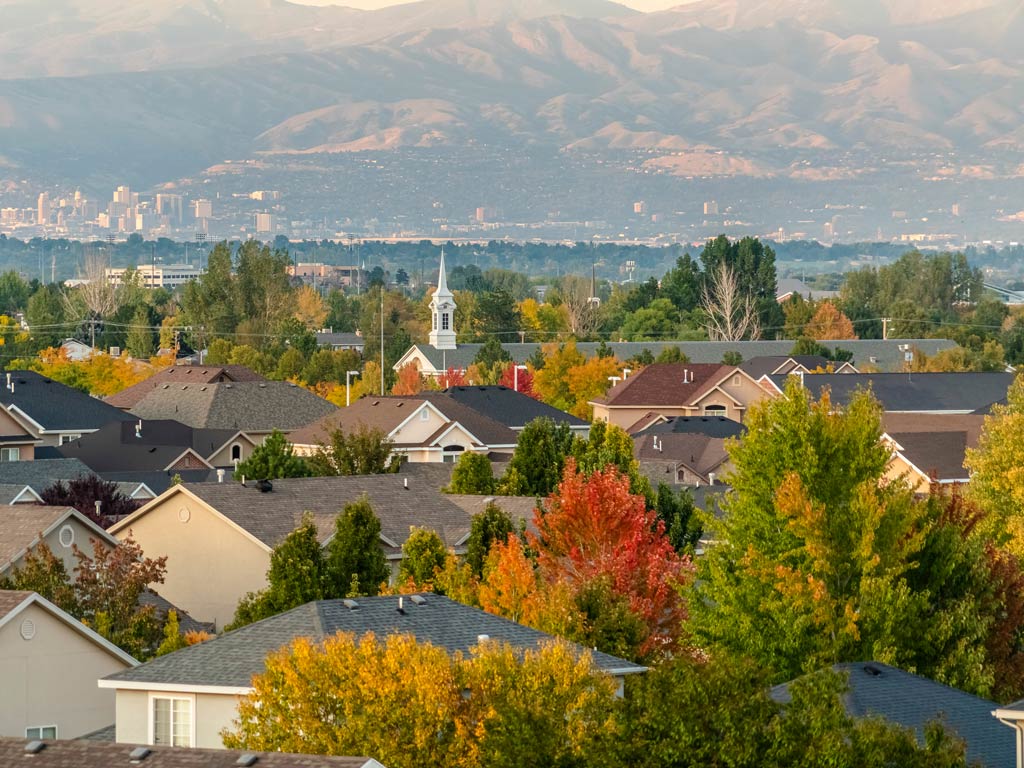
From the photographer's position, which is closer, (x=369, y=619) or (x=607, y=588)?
(x=369, y=619)

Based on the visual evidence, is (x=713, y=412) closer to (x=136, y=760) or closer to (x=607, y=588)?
(x=607, y=588)

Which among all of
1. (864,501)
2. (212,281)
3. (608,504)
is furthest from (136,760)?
(212,281)

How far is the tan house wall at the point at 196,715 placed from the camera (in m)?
29.9

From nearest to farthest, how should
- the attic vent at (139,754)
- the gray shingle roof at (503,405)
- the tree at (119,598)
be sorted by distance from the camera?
the attic vent at (139,754) → the tree at (119,598) → the gray shingle roof at (503,405)

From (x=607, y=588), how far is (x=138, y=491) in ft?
114

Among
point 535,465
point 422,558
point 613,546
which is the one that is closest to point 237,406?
point 535,465

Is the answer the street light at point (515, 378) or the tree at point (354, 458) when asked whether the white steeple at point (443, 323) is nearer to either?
the street light at point (515, 378)

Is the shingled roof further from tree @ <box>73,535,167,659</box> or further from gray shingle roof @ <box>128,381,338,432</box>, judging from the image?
gray shingle roof @ <box>128,381,338,432</box>

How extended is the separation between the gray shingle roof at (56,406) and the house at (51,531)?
4571 centimetres

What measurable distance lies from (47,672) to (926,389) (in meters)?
85.7

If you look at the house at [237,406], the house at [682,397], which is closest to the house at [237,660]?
the house at [237,406]

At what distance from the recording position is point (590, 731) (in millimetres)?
26594

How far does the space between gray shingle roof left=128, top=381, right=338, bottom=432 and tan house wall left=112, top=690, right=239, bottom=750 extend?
7215 cm

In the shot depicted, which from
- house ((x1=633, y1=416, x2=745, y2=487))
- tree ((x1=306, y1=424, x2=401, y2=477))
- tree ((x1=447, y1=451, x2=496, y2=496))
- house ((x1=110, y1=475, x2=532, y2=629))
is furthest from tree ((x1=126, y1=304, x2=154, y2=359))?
house ((x1=110, y1=475, x2=532, y2=629))
